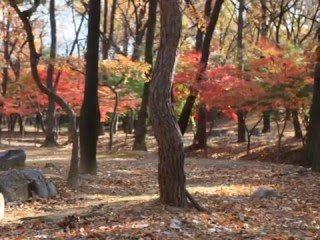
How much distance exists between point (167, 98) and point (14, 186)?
12.4 ft

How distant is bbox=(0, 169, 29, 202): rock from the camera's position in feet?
30.0

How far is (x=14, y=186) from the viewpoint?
9.29 m

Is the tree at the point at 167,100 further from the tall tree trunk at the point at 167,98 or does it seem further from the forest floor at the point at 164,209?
the forest floor at the point at 164,209

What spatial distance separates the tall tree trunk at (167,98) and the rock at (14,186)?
329 centimetres

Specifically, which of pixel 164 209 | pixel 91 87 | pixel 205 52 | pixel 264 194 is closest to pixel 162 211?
pixel 164 209

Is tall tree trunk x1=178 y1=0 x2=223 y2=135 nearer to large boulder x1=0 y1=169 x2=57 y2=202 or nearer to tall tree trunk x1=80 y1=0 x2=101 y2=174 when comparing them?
tall tree trunk x1=80 y1=0 x2=101 y2=174

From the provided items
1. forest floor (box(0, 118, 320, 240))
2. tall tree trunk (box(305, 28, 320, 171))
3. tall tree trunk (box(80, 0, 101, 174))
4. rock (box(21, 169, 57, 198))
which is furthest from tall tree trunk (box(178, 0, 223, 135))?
rock (box(21, 169, 57, 198))

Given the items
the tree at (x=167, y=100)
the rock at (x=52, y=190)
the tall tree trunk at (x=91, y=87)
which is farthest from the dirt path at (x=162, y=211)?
the tall tree trunk at (x=91, y=87)

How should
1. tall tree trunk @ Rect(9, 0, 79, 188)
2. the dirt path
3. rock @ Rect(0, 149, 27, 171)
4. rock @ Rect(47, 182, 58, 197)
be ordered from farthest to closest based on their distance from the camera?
1. rock @ Rect(0, 149, 27, 171)
2. tall tree trunk @ Rect(9, 0, 79, 188)
3. rock @ Rect(47, 182, 58, 197)
4. the dirt path

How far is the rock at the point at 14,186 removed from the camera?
30.0 feet

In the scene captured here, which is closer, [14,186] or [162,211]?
[162,211]

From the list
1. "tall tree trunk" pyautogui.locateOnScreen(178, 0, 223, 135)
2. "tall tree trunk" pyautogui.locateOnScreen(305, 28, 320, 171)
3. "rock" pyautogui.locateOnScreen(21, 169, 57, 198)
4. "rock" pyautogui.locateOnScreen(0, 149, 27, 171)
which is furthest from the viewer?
"tall tree trunk" pyautogui.locateOnScreen(178, 0, 223, 135)

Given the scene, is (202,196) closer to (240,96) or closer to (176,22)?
(176,22)

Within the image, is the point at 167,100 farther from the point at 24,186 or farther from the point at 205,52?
the point at 205,52
